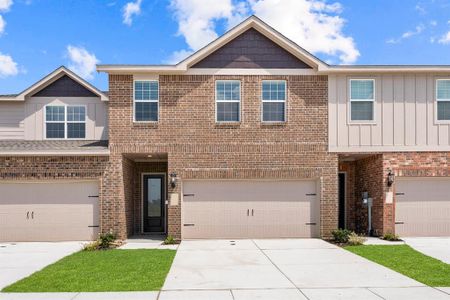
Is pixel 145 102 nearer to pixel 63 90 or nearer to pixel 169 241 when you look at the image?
pixel 63 90

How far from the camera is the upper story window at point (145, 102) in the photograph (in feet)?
46.9

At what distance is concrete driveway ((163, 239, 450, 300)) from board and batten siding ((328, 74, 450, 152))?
13.2ft

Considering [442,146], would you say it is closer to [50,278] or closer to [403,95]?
[403,95]

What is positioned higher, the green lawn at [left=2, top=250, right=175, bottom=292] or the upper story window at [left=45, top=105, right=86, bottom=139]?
the upper story window at [left=45, top=105, right=86, bottom=139]

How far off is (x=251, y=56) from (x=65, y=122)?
7.22m

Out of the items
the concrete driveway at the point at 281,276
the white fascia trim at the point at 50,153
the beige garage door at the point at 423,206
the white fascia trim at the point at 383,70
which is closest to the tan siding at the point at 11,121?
the white fascia trim at the point at 50,153

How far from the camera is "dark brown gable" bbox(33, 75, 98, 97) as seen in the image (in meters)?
15.7

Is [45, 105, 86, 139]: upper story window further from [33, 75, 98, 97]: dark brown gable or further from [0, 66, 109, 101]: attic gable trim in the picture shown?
[0, 66, 109, 101]: attic gable trim

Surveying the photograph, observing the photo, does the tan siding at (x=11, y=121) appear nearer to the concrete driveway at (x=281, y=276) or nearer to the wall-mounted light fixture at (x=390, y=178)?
the concrete driveway at (x=281, y=276)

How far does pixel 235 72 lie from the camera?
1440 cm

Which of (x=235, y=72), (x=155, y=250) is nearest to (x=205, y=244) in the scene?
(x=155, y=250)

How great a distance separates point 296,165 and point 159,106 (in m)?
5.08

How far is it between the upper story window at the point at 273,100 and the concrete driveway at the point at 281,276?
448 cm

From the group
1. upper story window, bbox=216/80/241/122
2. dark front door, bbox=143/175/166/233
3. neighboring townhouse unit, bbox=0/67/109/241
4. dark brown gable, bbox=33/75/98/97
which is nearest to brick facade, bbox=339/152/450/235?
upper story window, bbox=216/80/241/122
